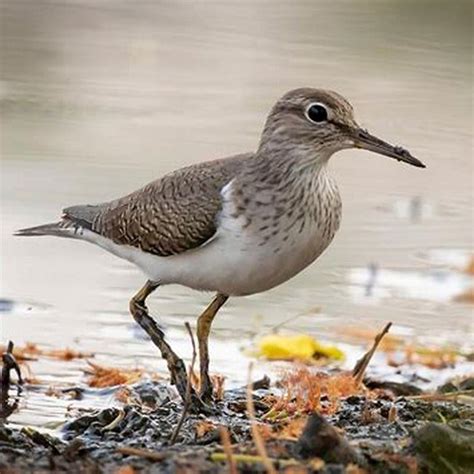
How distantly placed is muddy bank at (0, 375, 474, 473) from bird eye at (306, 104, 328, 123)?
1.17 m

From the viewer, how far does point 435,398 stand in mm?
7152

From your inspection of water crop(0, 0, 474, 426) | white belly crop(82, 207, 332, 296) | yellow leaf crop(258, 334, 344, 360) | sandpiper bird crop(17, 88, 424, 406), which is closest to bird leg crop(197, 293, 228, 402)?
sandpiper bird crop(17, 88, 424, 406)

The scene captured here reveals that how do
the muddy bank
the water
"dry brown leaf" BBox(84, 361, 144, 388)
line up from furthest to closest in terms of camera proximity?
the water, "dry brown leaf" BBox(84, 361, 144, 388), the muddy bank

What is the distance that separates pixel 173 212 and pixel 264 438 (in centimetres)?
172

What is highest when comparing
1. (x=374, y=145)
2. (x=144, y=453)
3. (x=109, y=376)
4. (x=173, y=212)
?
(x=374, y=145)

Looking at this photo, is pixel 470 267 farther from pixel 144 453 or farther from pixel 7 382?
pixel 144 453

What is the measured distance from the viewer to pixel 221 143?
13305 mm

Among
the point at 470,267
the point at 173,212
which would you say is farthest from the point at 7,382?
the point at 470,267

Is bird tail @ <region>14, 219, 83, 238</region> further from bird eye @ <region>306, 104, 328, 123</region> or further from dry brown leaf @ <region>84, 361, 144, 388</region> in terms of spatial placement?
bird eye @ <region>306, 104, 328, 123</region>

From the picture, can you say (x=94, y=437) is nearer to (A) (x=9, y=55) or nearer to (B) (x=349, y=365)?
(B) (x=349, y=365)

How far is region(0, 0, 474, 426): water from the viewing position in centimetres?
957

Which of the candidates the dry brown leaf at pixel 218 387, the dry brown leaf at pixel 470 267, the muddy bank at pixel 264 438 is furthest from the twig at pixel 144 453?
the dry brown leaf at pixel 470 267

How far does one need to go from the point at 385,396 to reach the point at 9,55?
30.8ft

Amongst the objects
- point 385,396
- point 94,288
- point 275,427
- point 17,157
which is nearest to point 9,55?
point 17,157
